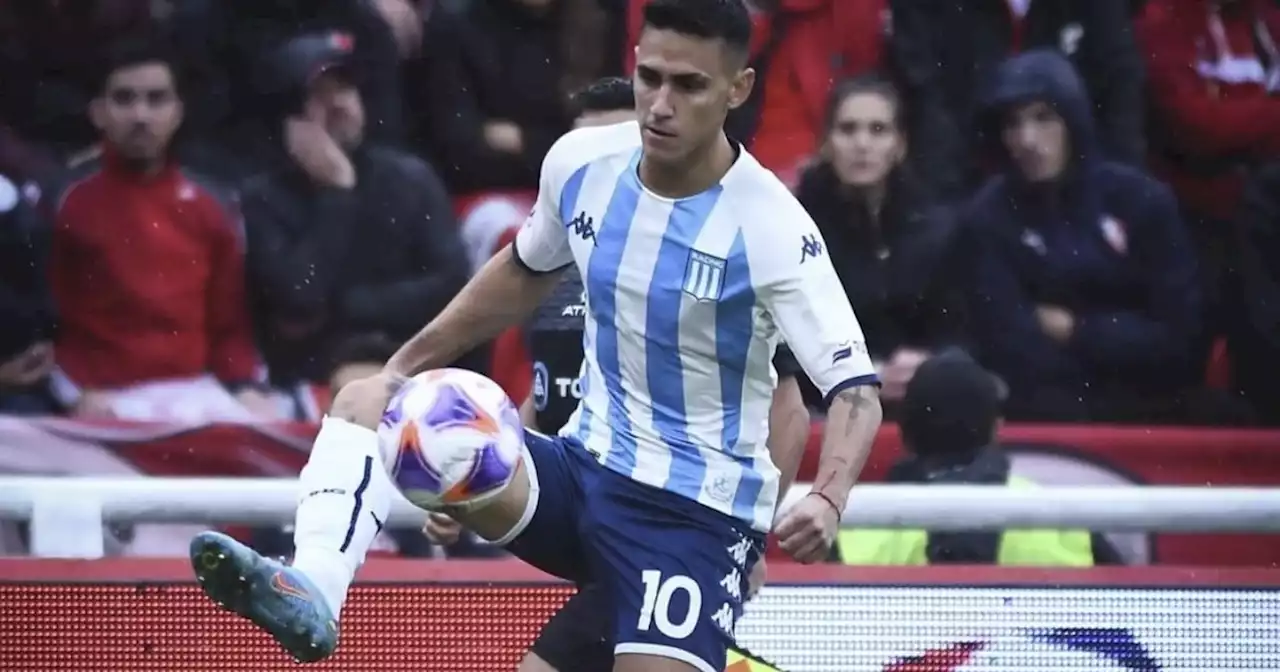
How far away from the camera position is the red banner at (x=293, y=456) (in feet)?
20.7

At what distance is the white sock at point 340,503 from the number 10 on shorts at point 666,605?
0.48 meters

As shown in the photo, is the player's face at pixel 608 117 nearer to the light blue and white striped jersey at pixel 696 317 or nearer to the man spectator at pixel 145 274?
the light blue and white striped jersey at pixel 696 317

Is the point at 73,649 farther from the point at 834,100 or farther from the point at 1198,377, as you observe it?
the point at 1198,377

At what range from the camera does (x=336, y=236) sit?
6.73 metres

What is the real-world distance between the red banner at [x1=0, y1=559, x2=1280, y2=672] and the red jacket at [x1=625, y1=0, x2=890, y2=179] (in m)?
2.55

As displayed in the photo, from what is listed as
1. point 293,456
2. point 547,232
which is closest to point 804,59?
point 293,456

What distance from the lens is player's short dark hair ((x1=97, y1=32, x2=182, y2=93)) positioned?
22.2ft

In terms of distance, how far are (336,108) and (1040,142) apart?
219 centimetres

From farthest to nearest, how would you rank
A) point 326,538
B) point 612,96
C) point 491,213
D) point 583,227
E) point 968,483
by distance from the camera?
1. point 491,213
2. point 968,483
3. point 612,96
4. point 583,227
5. point 326,538

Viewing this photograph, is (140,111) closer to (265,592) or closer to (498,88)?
(498,88)

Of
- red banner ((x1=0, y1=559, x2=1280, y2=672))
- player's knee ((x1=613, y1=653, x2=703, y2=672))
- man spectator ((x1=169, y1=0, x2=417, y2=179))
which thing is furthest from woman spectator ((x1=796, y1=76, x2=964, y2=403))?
player's knee ((x1=613, y1=653, x2=703, y2=672))

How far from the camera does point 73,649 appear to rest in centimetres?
472

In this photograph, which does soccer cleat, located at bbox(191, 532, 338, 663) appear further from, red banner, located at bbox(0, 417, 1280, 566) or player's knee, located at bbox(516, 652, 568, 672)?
red banner, located at bbox(0, 417, 1280, 566)

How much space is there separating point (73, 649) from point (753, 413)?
173 cm
